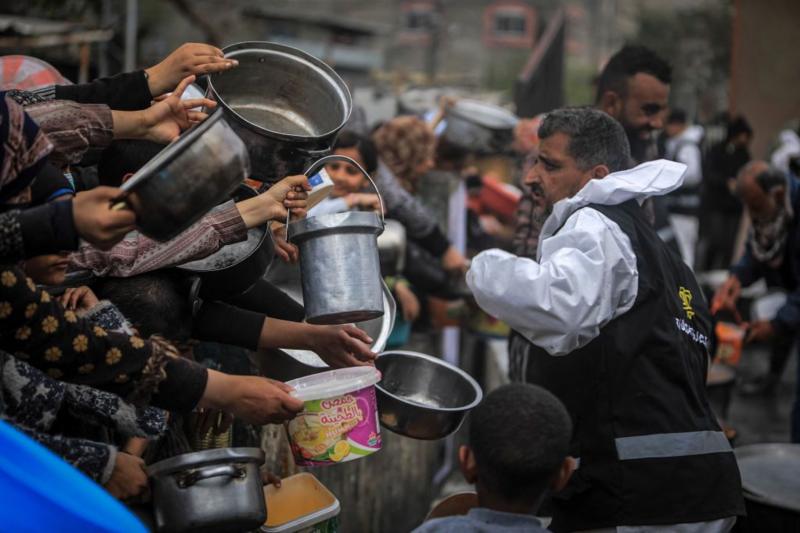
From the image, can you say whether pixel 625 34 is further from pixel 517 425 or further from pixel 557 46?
pixel 517 425

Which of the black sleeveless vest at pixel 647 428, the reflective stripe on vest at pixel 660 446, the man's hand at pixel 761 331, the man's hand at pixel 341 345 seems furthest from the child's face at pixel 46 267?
the man's hand at pixel 761 331

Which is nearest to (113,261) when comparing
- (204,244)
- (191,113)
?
(204,244)

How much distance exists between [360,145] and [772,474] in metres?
2.69

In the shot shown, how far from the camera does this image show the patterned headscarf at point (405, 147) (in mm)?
5898

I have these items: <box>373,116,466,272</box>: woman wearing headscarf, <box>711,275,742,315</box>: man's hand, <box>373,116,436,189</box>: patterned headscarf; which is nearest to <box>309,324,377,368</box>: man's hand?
<box>373,116,466,272</box>: woman wearing headscarf

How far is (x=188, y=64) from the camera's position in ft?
9.25

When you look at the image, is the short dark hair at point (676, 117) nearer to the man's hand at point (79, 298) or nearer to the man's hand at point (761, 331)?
the man's hand at point (761, 331)

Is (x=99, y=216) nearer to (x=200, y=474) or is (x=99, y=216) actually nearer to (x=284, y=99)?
(x=200, y=474)

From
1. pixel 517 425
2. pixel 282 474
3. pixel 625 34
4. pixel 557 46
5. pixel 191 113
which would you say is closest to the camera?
pixel 517 425

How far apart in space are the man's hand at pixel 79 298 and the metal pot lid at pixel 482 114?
469cm

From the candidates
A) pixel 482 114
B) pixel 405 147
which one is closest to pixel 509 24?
pixel 482 114

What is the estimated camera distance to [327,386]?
2695 mm

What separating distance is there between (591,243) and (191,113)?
129 cm

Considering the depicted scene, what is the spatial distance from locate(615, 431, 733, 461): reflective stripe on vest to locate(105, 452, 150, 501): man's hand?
1398 millimetres
